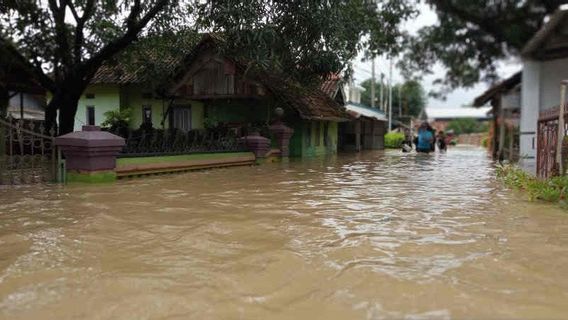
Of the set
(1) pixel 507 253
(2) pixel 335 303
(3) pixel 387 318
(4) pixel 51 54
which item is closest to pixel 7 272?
(2) pixel 335 303

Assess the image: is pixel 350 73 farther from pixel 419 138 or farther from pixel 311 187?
pixel 419 138

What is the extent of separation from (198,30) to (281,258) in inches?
480

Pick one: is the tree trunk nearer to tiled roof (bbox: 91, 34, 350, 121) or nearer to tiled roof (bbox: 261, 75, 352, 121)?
tiled roof (bbox: 91, 34, 350, 121)

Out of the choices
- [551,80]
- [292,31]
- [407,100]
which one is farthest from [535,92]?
[407,100]

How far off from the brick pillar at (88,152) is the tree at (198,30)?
136 inches

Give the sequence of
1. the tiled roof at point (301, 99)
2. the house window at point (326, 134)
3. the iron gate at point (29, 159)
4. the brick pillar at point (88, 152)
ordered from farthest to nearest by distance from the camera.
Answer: the house window at point (326, 134), the tiled roof at point (301, 99), the brick pillar at point (88, 152), the iron gate at point (29, 159)

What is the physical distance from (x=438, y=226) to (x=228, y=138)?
1177cm

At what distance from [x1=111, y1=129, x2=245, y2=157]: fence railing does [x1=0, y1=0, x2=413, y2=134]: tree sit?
266 cm

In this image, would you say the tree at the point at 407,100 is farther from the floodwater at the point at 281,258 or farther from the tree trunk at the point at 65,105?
the floodwater at the point at 281,258

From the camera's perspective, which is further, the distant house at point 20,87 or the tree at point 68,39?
the distant house at point 20,87

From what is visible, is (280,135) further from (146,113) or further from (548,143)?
(548,143)

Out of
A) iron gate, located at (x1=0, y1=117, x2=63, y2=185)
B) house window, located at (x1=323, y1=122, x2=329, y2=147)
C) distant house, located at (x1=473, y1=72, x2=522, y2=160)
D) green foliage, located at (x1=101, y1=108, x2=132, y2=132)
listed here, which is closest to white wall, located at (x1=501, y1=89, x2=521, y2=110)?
distant house, located at (x1=473, y1=72, x2=522, y2=160)

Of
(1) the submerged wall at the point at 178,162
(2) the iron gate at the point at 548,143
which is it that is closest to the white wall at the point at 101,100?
(1) the submerged wall at the point at 178,162

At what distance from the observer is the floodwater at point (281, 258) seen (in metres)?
3.28
